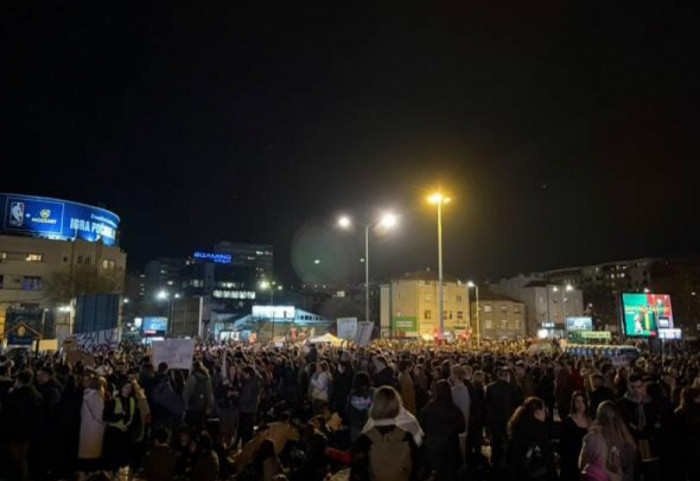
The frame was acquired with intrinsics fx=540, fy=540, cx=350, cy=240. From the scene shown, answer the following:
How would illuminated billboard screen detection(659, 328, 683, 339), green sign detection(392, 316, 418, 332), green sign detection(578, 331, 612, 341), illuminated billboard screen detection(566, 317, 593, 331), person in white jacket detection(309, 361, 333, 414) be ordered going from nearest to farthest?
person in white jacket detection(309, 361, 333, 414) → illuminated billboard screen detection(659, 328, 683, 339) → green sign detection(578, 331, 612, 341) → illuminated billboard screen detection(566, 317, 593, 331) → green sign detection(392, 316, 418, 332)

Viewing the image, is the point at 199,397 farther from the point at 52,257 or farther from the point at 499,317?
the point at 499,317

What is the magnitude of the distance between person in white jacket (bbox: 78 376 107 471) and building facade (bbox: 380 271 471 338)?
Answer: 66.9 meters

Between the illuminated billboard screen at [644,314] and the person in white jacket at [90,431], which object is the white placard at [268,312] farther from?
the person in white jacket at [90,431]

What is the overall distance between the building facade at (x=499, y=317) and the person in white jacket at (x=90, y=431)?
269 ft

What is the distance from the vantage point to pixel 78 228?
72.9m

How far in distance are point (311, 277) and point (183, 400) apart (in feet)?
535

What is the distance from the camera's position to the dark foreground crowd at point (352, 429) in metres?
5.30

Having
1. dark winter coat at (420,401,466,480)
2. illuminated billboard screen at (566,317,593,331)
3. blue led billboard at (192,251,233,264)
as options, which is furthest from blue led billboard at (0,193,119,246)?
dark winter coat at (420,401,466,480)

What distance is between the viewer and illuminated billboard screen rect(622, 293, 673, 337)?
3138 centimetres

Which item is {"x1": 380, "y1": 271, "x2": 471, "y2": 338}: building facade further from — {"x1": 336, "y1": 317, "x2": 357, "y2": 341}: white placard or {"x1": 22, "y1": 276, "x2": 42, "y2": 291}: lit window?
{"x1": 336, "y1": 317, "x2": 357, "y2": 341}: white placard

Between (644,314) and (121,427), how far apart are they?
31.4m

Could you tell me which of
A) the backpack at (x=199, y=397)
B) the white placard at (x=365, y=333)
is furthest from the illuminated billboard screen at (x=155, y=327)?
the backpack at (x=199, y=397)

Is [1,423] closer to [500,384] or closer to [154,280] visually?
[500,384]

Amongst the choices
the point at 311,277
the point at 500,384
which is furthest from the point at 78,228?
the point at 311,277
